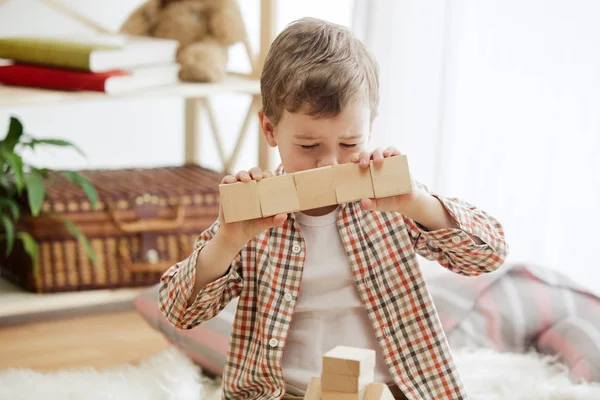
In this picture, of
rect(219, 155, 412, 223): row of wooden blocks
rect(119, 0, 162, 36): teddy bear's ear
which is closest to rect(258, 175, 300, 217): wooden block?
rect(219, 155, 412, 223): row of wooden blocks

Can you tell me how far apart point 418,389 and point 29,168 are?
3.85ft

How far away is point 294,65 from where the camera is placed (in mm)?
1069

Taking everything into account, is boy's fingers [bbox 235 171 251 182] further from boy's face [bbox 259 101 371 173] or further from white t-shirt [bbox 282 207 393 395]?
white t-shirt [bbox 282 207 393 395]

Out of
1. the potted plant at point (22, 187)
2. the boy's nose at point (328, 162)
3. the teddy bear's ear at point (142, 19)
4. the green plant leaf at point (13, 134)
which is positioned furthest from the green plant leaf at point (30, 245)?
the boy's nose at point (328, 162)

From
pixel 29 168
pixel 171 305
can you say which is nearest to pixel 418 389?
pixel 171 305

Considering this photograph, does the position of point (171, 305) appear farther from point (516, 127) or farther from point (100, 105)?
point (100, 105)

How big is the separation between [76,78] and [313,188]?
115 cm

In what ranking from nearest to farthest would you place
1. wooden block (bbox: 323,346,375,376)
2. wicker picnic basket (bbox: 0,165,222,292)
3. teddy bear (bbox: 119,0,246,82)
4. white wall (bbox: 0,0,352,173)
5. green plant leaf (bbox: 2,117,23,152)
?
wooden block (bbox: 323,346,375,376), green plant leaf (bbox: 2,117,23,152), wicker picnic basket (bbox: 0,165,222,292), teddy bear (bbox: 119,0,246,82), white wall (bbox: 0,0,352,173)

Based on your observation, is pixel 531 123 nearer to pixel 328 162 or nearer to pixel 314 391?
pixel 328 162

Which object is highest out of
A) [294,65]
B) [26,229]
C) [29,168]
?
[294,65]

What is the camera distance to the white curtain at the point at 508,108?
1758 millimetres

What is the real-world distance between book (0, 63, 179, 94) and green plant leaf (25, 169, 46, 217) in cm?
22

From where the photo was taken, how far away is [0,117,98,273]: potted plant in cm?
184

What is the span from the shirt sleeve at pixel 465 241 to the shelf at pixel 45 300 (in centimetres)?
109
